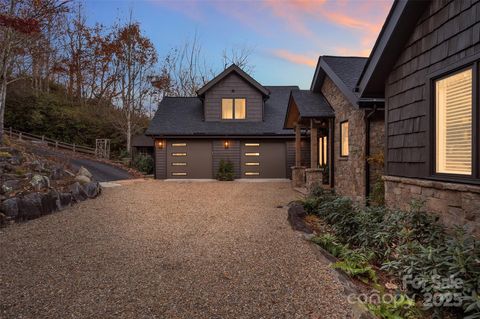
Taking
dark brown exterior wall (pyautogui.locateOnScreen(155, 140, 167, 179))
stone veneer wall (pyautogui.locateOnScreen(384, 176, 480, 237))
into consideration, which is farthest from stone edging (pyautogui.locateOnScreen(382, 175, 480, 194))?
dark brown exterior wall (pyautogui.locateOnScreen(155, 140, 167, 179))

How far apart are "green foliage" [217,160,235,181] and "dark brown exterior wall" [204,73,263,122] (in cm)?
277

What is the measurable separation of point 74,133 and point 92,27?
9.28 metres

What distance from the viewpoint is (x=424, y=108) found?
163 inches

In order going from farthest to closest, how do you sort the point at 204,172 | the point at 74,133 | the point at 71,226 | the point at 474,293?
the point at 74,133, the point at 204,172, the point at 71,226, the point at 474,293

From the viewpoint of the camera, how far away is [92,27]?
2280cm

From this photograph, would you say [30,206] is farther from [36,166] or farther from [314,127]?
[314,127]

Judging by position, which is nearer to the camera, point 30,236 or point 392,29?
point 392,29

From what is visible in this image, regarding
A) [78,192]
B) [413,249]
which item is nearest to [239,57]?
[78,192]

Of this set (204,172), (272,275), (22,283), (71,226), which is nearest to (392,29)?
(272,275)

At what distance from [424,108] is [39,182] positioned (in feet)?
27.3

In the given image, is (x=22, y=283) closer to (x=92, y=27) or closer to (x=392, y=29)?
(x=392, y=29)

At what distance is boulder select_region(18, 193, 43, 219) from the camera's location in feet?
19.5

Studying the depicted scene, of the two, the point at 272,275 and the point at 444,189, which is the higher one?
the point at 444,189

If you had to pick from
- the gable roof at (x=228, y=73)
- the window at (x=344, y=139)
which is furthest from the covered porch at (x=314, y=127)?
the gable roof at (x=228, y=73)
